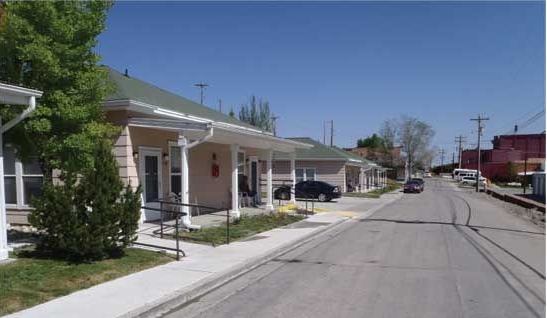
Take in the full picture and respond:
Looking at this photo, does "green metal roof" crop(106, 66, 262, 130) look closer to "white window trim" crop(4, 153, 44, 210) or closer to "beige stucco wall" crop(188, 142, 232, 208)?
"beige stucco wall" crop(188, 142, 232, 208)

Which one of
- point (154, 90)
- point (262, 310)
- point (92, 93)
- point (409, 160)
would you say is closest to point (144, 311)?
point (262, 310)

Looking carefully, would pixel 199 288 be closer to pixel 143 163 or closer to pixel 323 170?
pixel 143 163

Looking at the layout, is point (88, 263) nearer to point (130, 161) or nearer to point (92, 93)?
point (92, 93)

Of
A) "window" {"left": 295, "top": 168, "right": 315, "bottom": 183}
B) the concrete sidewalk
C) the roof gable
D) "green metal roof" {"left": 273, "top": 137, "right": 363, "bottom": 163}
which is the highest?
the roof gable

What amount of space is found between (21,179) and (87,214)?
7.20 metres

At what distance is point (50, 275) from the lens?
7.73m

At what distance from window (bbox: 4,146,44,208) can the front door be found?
2.96 m

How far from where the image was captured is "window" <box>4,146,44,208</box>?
48.0ft

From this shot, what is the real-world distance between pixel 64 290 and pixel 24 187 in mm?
8917

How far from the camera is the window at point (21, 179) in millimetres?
14641

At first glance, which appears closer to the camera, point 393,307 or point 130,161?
point 393,307

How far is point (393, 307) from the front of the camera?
6660mm

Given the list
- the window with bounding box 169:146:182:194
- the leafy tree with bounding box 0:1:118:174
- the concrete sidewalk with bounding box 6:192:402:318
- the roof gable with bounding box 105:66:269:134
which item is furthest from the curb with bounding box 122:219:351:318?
the roof gable with bounding box 105:66:269:134

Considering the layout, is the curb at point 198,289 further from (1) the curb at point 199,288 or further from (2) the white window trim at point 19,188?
(2) the white window trim at point 19,188
